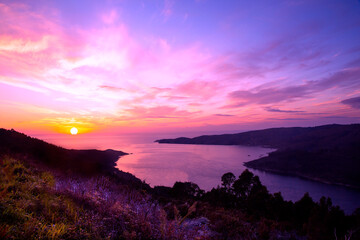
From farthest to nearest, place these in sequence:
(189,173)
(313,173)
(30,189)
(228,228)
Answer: (313,173)
(189,173)
(228,228)
(30,189)

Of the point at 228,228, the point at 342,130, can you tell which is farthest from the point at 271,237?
the point at 342,130

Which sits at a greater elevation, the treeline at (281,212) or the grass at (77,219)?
the grass at (77,219)

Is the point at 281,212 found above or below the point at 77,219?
below

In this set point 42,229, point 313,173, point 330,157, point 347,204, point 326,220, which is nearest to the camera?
point 42,229

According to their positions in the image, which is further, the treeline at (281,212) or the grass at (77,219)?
the treeline at (281,212)

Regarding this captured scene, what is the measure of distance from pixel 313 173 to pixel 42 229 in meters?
121

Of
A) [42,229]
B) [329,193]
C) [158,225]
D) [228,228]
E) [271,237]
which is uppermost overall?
[42,229]

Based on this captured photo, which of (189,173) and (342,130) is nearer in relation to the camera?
(189,173)

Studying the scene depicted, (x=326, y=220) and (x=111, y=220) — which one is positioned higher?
(x=111, y=220)

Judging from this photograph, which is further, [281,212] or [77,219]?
[281,212]

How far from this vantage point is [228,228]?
598 centimetres

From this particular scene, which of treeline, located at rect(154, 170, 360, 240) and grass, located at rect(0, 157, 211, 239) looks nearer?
grass, located at rect(0, 157, 211, 239)

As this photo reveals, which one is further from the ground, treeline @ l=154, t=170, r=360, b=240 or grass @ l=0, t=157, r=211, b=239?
grass @ l=0, t=157, r=211, b=239

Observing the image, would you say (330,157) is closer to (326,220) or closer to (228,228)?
(326,220)
